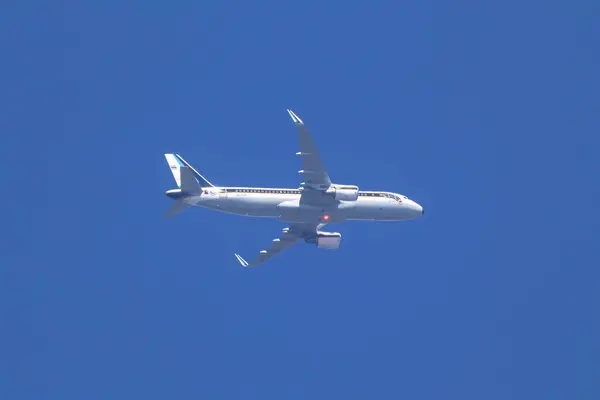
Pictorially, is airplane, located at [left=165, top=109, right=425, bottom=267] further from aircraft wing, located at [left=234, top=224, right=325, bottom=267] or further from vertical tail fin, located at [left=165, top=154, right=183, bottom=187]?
aircraft wing, located at [left=234, top=224, right=325, bottom=267]

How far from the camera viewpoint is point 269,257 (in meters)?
95.4

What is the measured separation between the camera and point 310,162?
8194cm

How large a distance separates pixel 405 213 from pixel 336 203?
21.4ft

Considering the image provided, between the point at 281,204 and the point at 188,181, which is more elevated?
the point at 188,181

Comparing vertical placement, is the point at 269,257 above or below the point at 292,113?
below

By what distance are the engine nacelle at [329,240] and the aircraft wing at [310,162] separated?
8895 millimetres

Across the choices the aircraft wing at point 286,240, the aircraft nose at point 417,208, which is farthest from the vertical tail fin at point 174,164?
the aircraft nose at point 417,208

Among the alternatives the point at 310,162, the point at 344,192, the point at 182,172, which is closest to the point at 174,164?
the point at 182,172

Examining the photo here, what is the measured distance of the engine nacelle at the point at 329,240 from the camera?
303 ft

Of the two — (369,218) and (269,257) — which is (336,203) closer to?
(369,218)

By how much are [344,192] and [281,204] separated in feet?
15.5

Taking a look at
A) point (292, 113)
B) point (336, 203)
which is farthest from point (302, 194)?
point (292, 113)

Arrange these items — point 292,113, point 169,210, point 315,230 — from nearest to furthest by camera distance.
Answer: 1. point 292,113
2. point 169,210
3. point 315,230

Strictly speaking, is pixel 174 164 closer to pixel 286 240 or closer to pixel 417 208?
pixel 286 240
